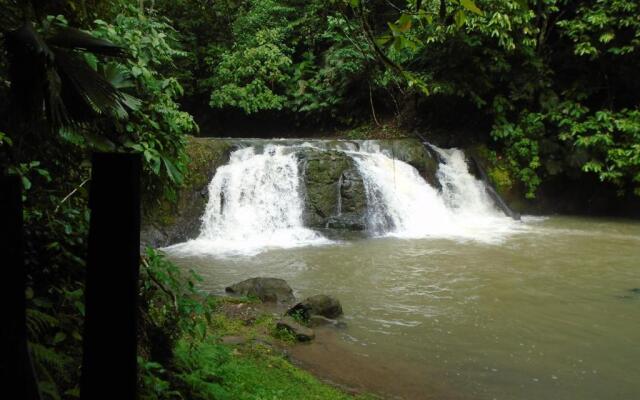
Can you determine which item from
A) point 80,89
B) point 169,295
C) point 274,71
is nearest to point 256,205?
point 169,295

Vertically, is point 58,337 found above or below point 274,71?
below

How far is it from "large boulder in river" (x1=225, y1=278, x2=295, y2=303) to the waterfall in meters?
2.88

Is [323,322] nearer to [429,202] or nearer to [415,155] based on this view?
[429,202]

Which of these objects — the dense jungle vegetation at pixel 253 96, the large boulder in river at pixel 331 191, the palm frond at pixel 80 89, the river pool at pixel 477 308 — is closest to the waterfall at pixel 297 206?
the large boulder in river at pixel 331 191

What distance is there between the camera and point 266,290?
6.67m

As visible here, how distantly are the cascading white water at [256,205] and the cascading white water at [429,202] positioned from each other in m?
1.69

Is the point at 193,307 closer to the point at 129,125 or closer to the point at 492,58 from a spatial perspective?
the point at 129,125

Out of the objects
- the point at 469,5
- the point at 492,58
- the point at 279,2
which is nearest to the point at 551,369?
the point at 469,5

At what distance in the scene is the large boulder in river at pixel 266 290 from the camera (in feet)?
21.7

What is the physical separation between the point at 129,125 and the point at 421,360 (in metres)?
3.47

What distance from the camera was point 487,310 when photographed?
660cm

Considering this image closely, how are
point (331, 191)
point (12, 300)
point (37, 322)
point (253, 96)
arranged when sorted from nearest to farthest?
1. point (12, 300)
2. point (37, 322)
3. point (331, 191)
4. point (253, 96)

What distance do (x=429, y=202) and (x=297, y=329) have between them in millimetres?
8388

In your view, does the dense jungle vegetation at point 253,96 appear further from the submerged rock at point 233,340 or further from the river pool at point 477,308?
the river pool at point 477,308
